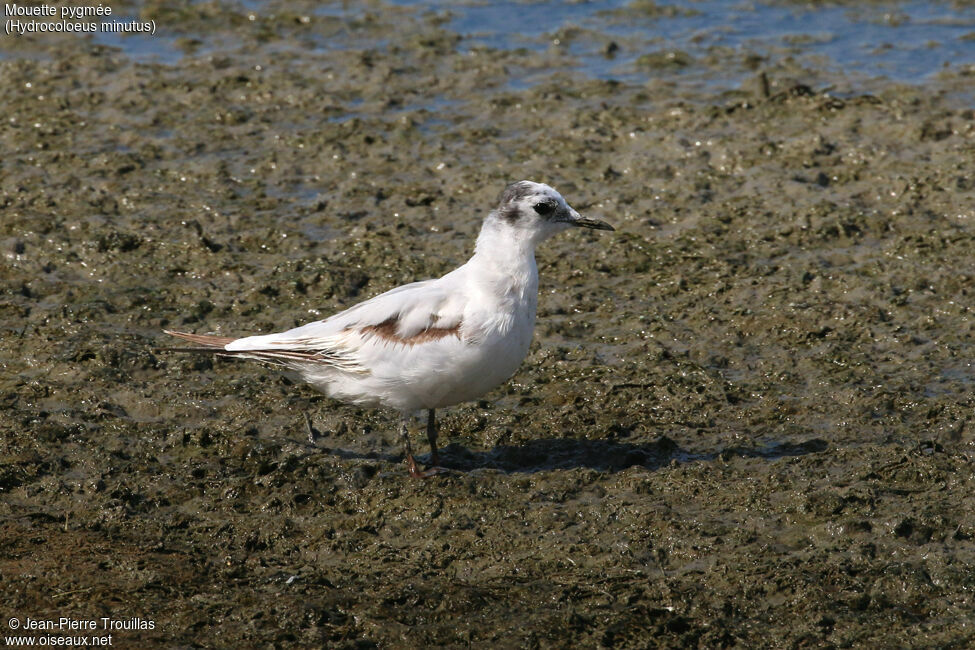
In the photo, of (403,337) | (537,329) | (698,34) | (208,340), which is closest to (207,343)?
(208,340)

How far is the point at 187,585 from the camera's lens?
584 centimetres

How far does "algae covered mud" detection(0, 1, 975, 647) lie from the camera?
574 cm

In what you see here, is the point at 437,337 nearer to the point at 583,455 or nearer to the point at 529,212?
the point at 529,212

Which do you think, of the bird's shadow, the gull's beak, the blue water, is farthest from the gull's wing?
the blue water

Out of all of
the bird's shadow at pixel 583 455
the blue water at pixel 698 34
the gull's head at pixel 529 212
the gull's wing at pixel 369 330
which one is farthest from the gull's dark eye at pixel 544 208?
the blue water at pixel 698 34

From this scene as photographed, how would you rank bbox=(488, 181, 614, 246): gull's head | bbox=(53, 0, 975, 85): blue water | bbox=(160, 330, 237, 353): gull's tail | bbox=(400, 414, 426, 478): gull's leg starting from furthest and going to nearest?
1. bbox=(53, 0, 975, 85): blue water
2. bbox=(160, 330, 237, 353): gull's tail
3. bbox=(488, 181, 614, 246): gull's head
4. bbox=(400, 414, 426, 478): gull's leg

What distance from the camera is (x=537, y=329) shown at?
26.9 ft

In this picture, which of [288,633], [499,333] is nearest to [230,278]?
[499,333]

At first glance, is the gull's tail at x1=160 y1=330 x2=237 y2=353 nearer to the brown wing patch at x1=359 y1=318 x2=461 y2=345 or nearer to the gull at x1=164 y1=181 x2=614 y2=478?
the gull at x1=164 y1=181 x2=614 y2=478

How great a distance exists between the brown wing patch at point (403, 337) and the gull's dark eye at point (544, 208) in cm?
86

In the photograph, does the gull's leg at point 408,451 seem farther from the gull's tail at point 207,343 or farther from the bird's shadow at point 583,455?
A: the gull's tail at point 207,343

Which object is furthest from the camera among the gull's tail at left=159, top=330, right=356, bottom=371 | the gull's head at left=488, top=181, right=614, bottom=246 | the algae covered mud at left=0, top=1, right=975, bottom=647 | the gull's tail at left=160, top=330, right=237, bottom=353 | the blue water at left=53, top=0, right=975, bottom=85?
the blue water at left=53, top=0, right=975, bottom=85

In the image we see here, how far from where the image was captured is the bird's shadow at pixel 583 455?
22.4ft

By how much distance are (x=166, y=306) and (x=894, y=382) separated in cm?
474
